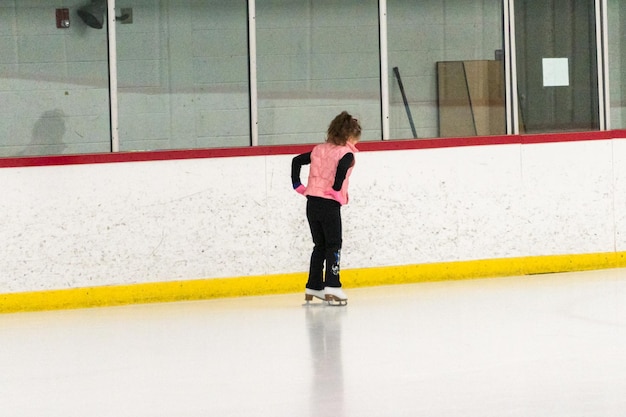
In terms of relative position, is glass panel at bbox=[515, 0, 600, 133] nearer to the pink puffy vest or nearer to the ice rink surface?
the ice rink surface

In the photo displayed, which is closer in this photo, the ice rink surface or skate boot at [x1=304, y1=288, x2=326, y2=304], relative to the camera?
the ice rink surface

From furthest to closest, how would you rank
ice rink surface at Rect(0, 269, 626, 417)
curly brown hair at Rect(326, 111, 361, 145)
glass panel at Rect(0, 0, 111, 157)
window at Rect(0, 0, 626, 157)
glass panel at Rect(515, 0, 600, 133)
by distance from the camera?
glass panel at Rect(515, 0, 600, 133) → window at Rect(0, 0, 626, 157) → glass panel at Rect(0, 0, 111, 157) → curly brown hair at Rect(326, 111, 361, 145) → ice rink surface at Rect(0, 269, 626, 417)

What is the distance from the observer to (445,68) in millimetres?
10195

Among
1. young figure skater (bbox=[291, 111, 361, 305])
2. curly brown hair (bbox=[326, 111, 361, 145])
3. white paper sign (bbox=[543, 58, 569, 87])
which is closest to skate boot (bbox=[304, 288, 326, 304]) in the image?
young figure skater (bbox=[291, 111, 361, 305])

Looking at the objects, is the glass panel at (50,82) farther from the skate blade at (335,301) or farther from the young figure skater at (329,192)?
the skate blade at (335,301)

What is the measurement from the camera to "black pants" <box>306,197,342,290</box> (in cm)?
835

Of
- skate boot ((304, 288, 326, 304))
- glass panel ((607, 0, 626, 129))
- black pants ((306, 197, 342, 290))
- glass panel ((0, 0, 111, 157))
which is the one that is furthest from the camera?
glass panel ((607, 0, 626, 129))

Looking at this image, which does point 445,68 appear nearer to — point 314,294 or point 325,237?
point 325,237

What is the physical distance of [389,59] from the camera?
9.95 metres

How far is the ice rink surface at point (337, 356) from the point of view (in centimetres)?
516

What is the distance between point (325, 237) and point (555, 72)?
3.11 metres

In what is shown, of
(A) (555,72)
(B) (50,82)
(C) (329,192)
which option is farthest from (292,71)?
(A) (555,72)

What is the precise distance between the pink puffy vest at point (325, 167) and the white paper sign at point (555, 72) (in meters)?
2.74

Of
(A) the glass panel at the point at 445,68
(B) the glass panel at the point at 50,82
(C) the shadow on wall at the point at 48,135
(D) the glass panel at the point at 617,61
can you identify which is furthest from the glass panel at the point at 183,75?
(D) the glass panel at the point at 617,61
